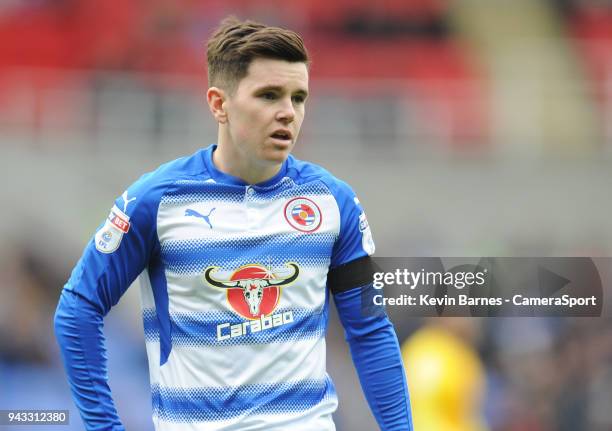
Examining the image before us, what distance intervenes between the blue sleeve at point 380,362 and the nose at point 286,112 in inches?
19.3

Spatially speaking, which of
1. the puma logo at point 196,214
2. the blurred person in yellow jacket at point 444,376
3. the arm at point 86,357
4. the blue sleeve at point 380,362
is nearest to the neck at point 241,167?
the puma logo at point 196,214

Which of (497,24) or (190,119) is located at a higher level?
(497,24)

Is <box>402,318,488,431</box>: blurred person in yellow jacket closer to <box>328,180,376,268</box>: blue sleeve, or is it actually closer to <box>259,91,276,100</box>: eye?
<box>328,180,376,268</box>: blue sleeve

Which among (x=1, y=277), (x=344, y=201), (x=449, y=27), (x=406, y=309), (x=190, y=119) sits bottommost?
(x=344, y=201)

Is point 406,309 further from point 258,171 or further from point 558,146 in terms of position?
point 558,146

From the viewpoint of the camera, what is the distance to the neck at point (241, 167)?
2666mm

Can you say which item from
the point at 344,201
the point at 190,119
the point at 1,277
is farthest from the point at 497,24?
the point at 344,201

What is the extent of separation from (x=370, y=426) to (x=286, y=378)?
12.6ft

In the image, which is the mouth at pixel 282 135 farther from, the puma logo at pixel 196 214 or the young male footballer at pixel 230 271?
the puma logo at pixel 196 214

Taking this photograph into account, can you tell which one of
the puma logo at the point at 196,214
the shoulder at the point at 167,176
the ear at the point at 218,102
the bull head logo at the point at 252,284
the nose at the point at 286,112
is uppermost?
the ear at the point at 218,102

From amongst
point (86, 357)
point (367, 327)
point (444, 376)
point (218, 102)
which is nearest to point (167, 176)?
point (218, 102)

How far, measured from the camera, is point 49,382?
6.28 metres

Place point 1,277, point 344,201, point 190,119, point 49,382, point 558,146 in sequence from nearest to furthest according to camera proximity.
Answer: point 344,201
point 49,382
point 1,277
point 190,119
point 558,146

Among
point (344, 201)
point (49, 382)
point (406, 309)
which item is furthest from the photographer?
point (49, 382)
